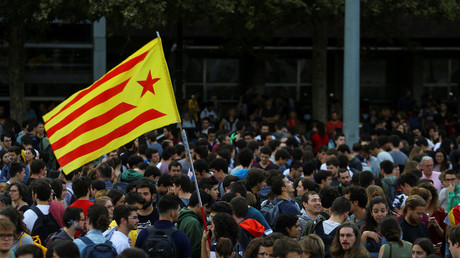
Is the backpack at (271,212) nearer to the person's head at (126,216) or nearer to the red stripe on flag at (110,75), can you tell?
the person's head at (126,216)

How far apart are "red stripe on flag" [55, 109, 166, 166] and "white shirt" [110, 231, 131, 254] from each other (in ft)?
3.16

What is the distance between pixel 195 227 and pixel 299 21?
15303 mm

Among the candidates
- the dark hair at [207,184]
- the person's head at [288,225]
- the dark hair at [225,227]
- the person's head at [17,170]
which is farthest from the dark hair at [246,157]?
the dark hair at [225,227]

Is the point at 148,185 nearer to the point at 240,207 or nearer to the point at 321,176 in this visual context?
the point at 240,207

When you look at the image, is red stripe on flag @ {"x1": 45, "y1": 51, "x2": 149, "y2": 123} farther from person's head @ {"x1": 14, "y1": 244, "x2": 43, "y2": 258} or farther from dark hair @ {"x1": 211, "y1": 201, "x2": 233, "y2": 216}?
person's head @ {"x1": 14, "y1": 244, "x2": 43, "y2": 258}

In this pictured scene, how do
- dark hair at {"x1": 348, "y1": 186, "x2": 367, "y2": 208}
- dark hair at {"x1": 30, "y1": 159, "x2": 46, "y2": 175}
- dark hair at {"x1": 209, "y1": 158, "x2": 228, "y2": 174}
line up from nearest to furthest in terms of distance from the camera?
1. dark hair at {"x1": 348, "y1": 186, "x2": 367, "y2": 208}
2. dark hair at {"x1": 30, "y1": 159, "x2": 46, "y2": 175}
3. dark hair at {"x1": 209, "y1": 158, "x2": 228, "y2": 174}

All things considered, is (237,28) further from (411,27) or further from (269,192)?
(269,192)

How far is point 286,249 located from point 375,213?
2.23 metres

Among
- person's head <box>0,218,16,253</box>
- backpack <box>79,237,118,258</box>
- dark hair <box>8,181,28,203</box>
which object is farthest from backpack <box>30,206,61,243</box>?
person's head <box>0,218,16,253</box>

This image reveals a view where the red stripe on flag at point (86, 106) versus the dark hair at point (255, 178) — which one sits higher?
the red stripe on flag at point (86, 106)

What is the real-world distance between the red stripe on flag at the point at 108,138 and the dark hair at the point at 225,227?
4.97 ft

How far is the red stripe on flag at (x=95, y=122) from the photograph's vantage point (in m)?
8.92

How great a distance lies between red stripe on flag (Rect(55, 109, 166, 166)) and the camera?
888 cm

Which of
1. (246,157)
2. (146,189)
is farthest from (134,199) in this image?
(246,157)
